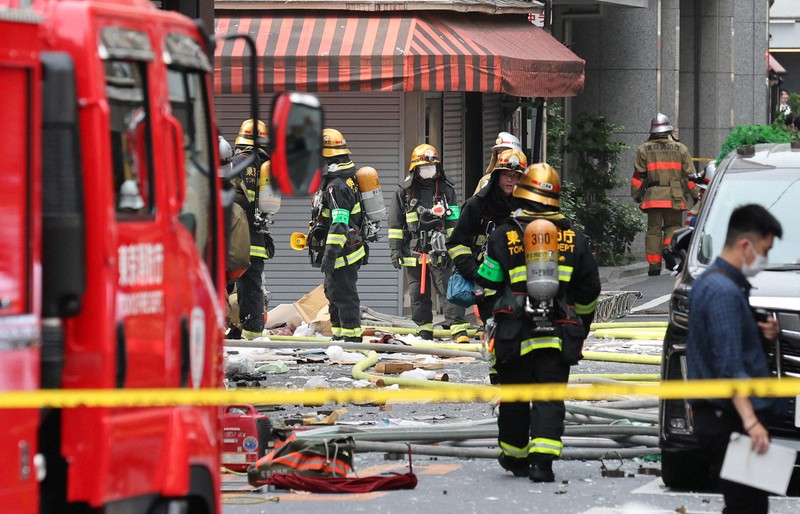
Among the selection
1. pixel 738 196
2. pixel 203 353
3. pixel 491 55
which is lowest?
pixel 203 353

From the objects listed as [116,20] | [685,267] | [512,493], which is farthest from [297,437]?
[116,20]

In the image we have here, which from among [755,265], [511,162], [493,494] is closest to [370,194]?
[511,162]

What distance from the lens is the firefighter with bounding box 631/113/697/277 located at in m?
23.7

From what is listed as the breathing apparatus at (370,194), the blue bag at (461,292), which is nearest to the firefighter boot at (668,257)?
the blue bag at (461,292)

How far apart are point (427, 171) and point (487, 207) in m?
5.13

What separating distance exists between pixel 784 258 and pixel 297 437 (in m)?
2.70

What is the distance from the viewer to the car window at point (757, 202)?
9125 mm

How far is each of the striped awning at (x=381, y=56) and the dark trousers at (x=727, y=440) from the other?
13.3 meters

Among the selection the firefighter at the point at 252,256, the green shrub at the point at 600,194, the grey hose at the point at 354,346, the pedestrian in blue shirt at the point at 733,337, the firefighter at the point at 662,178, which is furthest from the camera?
the green shrub at the point at 600,194

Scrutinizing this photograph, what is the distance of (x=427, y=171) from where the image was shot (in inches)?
665

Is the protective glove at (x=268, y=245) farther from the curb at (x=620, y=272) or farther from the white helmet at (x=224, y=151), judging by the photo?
the curb at (x=620, y=272)

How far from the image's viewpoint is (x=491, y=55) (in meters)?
20.4

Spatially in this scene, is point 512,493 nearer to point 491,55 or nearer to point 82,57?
point 82,57

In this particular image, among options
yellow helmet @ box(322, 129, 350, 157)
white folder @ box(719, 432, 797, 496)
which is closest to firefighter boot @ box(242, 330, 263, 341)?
yellow helmet @ box(322, 129, 350, 157)
